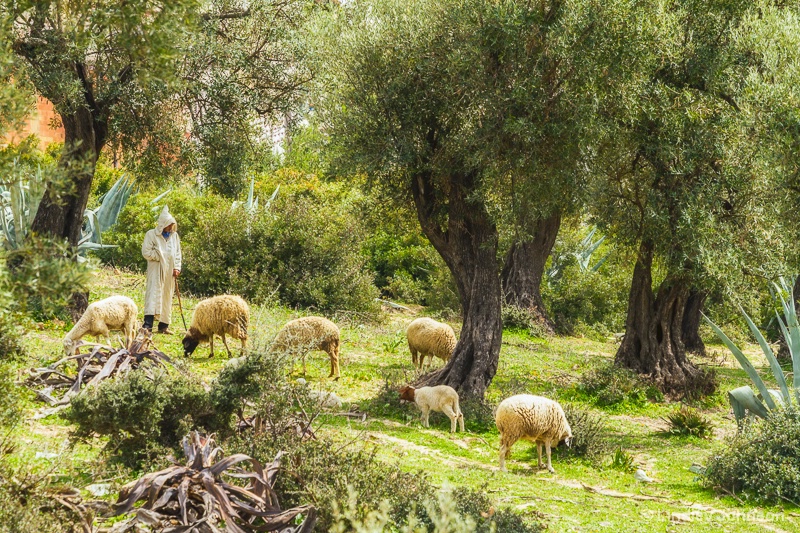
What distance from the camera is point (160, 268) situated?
1616 centimetres

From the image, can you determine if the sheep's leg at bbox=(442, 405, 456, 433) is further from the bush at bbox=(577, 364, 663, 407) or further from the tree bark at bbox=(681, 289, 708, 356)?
the tree bark at bbox=(681, 289, 708, 356)

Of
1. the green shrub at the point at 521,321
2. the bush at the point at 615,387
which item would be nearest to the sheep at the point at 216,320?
the bush at the point at 615,387

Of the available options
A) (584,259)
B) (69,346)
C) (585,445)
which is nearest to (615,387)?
(585,445)

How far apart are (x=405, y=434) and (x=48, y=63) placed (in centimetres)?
777

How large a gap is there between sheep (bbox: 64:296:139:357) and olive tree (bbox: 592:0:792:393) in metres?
7.57

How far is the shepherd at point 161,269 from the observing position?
52.7ft

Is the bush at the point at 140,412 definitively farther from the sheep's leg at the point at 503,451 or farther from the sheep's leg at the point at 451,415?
the sheep's leg at the point at 451,415

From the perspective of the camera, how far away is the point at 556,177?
514 inches

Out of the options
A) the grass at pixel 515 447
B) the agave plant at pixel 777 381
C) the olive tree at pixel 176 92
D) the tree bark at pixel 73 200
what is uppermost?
the olive tree at pixel 176 92

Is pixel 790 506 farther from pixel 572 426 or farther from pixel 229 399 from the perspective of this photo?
pixel 229 399

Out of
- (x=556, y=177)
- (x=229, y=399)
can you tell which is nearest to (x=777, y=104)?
(x=556, y=177)

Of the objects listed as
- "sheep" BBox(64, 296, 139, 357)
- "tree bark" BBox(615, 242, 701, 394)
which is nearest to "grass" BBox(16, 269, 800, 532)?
"sheep" BBox(64, 296, 139, 357)

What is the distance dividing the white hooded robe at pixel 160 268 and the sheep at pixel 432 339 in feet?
14.6

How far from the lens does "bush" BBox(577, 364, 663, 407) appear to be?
16.2 m
